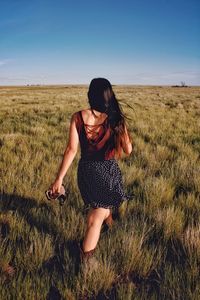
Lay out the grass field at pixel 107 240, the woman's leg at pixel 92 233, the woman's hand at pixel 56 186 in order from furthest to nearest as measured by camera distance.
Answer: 1. the woman's hand at pixel 56 186
2. the woman's leg at pixel 92 233
3. the grass field at pixel 107 240

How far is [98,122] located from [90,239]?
0.97 meters

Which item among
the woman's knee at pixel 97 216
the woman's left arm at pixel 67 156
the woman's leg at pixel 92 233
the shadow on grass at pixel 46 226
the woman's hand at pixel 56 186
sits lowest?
the shadow on grass at pixel 46 226

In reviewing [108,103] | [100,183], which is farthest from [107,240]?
[108,103]

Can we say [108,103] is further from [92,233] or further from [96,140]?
[92,233]

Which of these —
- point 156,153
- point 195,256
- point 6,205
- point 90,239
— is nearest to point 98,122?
point 90,239

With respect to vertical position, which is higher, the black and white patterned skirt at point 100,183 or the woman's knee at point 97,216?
the black and white patterned skirt at point 100,183

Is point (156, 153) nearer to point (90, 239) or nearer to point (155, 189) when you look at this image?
point (155, 189)

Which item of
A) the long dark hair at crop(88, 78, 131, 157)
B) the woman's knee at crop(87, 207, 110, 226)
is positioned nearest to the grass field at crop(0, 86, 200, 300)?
the woman's knee at crop(87, 207, 110, 226)

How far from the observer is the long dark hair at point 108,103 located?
272cm

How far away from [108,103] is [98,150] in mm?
416

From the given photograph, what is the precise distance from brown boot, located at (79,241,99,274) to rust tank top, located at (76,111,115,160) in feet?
2.58

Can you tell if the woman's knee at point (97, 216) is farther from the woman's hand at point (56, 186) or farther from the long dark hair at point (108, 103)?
the long dark hair at point (108, 103)

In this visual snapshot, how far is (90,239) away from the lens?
8.84ft

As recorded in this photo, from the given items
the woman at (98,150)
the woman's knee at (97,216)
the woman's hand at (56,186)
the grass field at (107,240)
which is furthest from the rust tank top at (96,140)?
the grass field at (107,240)
